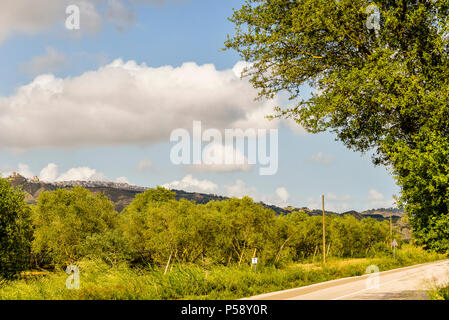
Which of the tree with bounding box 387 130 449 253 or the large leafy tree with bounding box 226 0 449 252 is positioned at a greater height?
the large leafy tree with bounding box 226 0 449 252

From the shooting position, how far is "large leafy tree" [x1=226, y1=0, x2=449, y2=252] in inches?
379

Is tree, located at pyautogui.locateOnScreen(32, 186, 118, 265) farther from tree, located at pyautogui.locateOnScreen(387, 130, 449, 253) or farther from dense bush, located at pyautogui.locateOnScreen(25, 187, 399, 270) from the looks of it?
tree, located at pyautogui.locateOnScreen(387, 130, 449, 253)

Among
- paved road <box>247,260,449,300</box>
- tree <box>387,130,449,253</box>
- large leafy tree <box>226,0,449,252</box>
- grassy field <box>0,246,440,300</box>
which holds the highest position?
large leafy tree <box>226,0,449,252</box>

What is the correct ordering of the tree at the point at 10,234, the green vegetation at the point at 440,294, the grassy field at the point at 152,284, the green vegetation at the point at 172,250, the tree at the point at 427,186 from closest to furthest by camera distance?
the tree at the point at 427,186 → the green vegetation at the point at 440,294 → the grassy field at the point at 152,284 → the green vegetation at the point at 172,250 → the tree at the point at 10,234

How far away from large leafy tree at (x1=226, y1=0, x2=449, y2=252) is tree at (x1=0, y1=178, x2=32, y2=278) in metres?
19.1

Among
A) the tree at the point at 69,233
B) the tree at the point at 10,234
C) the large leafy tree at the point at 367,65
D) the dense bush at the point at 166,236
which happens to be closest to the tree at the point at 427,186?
the large leafy tree at the point at 367,65

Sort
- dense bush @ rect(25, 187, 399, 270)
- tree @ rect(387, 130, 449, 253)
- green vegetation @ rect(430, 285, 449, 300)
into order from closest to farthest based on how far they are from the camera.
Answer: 1. tree @ rect(387, 130, 449, 253)
2. green vegetation @ rect(430, 285, 449, 300)
3. dense bush @ rect(25, 187, 399, 270)

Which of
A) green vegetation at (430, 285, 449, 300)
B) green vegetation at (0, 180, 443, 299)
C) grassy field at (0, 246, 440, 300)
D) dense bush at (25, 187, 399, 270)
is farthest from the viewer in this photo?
dense bush at (25, 187, 399, 270)

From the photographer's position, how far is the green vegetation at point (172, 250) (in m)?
16.5

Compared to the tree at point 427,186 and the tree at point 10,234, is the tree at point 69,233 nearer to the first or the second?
the tree at point 10,234

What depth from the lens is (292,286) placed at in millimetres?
23000

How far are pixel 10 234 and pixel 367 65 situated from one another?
22616mm

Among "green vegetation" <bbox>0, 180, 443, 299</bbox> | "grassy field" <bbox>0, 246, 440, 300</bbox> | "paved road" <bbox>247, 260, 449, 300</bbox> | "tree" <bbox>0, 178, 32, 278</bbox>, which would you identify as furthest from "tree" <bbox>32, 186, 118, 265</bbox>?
"paved road" <bbox>247, 260, 449, 300</bbox>

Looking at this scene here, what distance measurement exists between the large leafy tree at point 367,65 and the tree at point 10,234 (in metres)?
19.1
